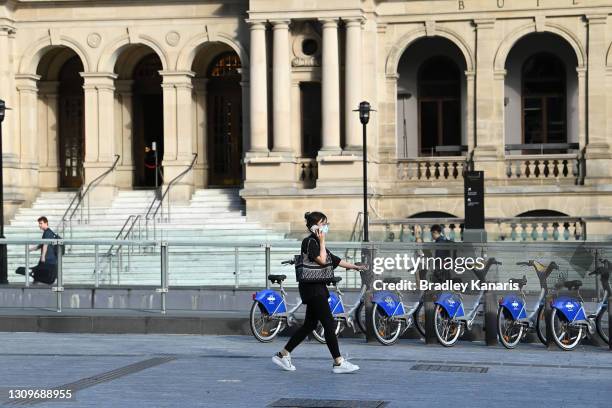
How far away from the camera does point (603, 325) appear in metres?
20.8

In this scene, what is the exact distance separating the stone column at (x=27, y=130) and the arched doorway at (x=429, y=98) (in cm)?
1090

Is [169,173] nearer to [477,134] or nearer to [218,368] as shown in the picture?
[477,134]

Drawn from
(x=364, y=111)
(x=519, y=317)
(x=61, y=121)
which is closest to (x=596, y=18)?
(x=364, y=111)

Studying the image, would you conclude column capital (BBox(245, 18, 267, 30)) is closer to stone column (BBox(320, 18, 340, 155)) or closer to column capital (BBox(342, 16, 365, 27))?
stone column (BBox(320, 18, 340, 155))

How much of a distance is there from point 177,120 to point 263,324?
21729mm

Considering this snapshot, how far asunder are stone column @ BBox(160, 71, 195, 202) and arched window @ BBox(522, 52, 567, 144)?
995 centimetres

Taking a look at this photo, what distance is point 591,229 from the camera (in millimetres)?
39094

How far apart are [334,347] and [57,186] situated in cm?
2902

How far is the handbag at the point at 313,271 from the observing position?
17438 millimetres

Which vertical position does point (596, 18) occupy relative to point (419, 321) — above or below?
above

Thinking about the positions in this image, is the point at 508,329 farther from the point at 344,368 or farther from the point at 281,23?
the point at 281,23

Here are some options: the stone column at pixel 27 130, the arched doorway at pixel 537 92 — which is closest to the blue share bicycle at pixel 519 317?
the arched doorway at pixel 537 92

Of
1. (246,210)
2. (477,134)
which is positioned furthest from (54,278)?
(477,134)

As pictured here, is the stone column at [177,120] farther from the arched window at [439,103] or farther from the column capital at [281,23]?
the arched window at [439,103]
